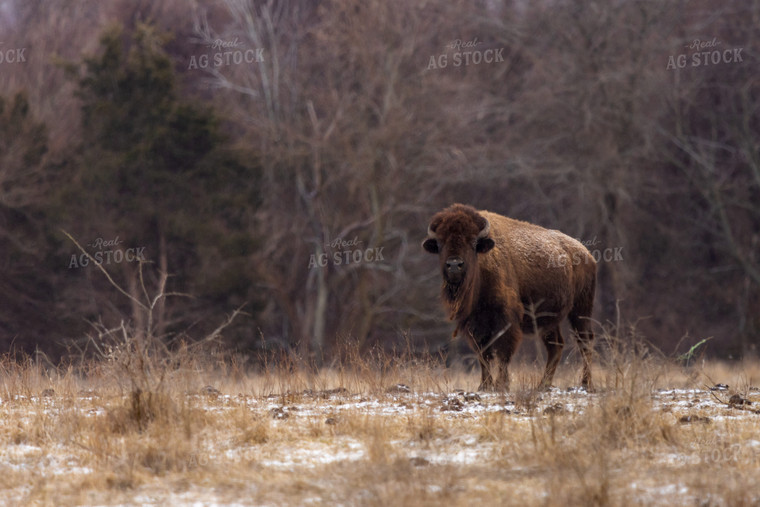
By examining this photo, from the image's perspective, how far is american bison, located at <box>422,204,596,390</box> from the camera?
32.6 feet

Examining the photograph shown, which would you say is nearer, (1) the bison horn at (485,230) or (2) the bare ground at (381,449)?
(2) the bare ground at (381,449)

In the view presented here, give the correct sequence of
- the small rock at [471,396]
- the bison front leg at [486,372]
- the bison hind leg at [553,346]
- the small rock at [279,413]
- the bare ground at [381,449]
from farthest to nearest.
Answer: the bison hind leg at [553,346], the bison front leg at [486,372], the small rock at [471,396], the small rock at [279,413], the bare ground at [381,449]

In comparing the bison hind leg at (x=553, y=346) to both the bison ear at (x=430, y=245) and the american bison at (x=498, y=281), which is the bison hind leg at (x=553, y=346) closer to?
the american bison at (x=498, y=281)

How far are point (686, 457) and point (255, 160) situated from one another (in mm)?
23155

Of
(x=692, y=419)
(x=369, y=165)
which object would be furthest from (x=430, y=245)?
(x=369, y=165)

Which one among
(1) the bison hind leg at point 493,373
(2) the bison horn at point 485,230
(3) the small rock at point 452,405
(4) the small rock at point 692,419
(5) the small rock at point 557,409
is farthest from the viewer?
(2) the bison horn at point 485,230

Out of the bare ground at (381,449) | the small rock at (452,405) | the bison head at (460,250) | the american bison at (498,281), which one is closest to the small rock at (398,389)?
the bare ground at (381,449)

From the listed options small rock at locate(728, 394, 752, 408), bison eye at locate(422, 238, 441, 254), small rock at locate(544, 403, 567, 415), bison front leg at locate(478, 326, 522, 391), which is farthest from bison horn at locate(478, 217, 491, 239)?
small rock at locate(728, 394, 752, 408)

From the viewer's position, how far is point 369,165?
27328 millimetres

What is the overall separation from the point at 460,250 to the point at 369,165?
57.9 feet

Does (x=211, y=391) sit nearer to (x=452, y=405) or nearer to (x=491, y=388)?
(x=452, y=405)

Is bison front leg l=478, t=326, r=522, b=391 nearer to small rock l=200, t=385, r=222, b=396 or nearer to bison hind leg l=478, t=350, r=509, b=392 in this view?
bison hind leg l=478, t=350, r=509, b=392

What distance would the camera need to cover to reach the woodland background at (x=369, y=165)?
26047 mm

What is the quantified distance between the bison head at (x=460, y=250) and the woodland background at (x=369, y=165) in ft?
47.2
